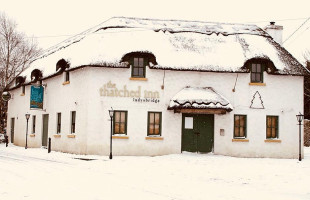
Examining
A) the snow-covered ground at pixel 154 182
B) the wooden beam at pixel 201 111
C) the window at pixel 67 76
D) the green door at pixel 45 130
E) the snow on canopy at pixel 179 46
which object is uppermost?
the snow on canopy at pixel 179 46

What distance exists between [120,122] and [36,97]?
745 centimetres

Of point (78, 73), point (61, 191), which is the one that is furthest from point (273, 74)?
point (61, 191)

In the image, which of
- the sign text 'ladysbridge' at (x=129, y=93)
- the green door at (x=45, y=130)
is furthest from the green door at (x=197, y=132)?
the green door at (x=45, y=130)

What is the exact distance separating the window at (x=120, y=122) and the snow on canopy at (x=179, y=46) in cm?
264

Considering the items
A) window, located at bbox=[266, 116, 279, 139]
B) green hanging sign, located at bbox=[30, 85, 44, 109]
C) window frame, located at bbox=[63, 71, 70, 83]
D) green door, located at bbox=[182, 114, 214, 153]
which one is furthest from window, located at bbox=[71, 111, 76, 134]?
window, located at bbox=[266, 116, 279, 139]

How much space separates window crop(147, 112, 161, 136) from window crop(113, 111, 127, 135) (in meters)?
1.31

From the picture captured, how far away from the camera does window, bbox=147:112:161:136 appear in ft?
76.6

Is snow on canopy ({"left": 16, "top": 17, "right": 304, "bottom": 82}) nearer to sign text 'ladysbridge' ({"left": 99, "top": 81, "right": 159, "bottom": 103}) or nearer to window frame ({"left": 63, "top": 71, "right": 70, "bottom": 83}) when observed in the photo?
window frame ({"left": 63, "top": 71, "right": 70, "bottom": 83})

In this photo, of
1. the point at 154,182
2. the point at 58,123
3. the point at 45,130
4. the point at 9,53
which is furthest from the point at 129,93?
the point at 9,53

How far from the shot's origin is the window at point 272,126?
79.9ft

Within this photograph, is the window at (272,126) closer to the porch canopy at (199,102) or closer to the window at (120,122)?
the porch canopy at (199,102)

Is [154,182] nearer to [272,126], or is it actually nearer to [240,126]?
[240,126]

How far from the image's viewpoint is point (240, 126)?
24109mm

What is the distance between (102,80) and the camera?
75.4ft
